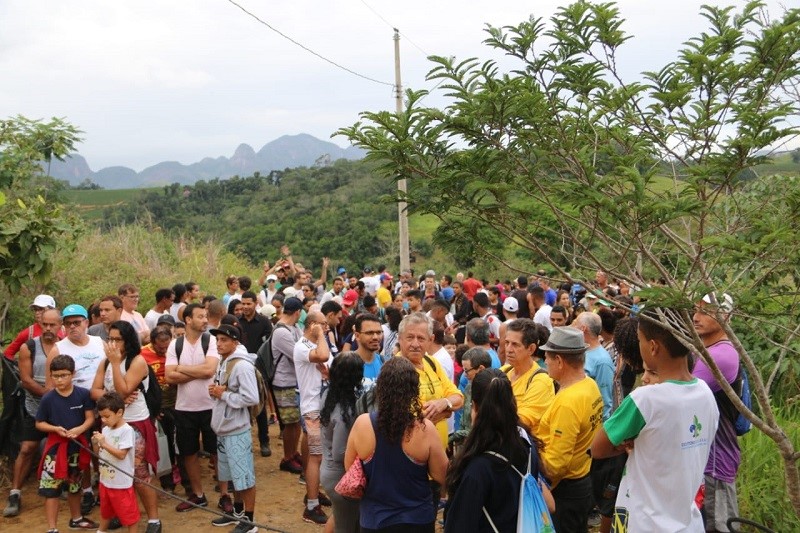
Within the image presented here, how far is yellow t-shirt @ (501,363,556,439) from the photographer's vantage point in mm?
4480

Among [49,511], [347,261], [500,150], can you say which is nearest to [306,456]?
[49,511]

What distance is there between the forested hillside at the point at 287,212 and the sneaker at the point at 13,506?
27.5 m

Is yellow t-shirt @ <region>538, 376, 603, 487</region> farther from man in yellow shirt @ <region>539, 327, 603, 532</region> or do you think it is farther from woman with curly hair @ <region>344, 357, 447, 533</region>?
woman with curly hair @ <region>344, 357, 447, 533</region>

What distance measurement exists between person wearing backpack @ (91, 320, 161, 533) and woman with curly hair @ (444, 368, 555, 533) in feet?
12.0

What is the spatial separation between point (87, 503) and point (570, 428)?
4878mm

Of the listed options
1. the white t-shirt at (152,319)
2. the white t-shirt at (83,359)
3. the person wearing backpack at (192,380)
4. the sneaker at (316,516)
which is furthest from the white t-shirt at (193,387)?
the white t-shirt at (152,319)

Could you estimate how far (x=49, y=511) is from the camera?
6.14 metres

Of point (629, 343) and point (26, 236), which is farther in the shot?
point (26, 236)

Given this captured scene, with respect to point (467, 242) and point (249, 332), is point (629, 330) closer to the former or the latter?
point (467, 242)

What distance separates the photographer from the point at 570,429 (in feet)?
13.6

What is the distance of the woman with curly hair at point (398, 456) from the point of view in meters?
3.92

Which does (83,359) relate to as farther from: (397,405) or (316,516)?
(397,405)

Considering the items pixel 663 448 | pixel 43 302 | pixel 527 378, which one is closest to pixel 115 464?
pixel 43 302

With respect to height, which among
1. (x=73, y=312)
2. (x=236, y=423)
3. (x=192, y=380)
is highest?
(x=73, y=312)
